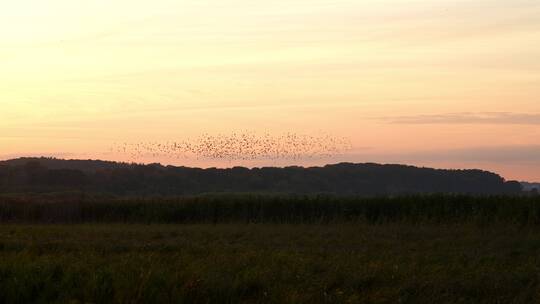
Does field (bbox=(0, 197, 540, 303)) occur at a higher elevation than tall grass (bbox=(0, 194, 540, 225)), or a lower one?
lower

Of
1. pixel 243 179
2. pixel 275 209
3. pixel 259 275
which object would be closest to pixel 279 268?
pixel 259 275

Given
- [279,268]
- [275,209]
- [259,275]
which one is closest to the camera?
[259,275]

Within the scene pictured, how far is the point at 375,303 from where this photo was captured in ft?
38.2

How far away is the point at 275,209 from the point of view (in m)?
35.3

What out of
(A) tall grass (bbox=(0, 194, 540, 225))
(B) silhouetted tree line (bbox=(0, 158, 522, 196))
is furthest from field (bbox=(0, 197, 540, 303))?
(B) silhouetted tree line (bbox=(0, 158, 522, 196))

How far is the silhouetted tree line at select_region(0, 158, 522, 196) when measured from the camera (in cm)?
5909

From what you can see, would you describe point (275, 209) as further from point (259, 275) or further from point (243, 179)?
point (243, 179)

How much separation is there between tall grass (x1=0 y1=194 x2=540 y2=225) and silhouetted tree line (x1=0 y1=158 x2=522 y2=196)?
19.9m

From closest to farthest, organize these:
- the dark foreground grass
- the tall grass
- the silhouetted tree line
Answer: the dark foreground grass → the tall grass → the silhouetted tree line

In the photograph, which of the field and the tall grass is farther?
the tall grass

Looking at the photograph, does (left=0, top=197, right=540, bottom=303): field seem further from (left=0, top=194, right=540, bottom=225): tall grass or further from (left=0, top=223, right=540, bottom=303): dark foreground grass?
(left=0, top=194, right=540, bottom=225): tall grass

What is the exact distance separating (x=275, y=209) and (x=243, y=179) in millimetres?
31166

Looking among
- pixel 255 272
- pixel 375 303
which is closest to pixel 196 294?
pixel 255 272

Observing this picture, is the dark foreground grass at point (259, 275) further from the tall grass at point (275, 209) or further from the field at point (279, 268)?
the tall grass at point (275, 209)
